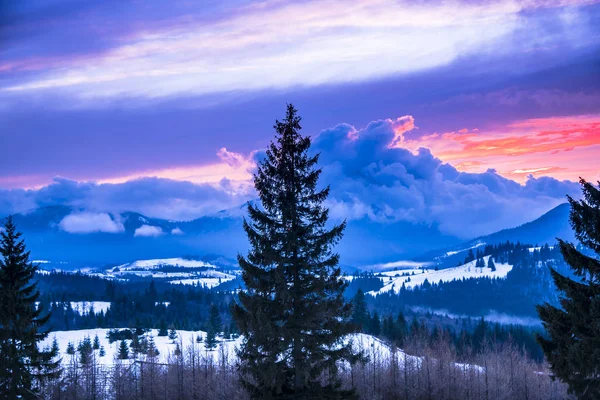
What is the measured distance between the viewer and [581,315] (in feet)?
81.2

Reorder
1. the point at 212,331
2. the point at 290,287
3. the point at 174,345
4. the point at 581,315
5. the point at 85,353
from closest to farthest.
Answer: the point at 581,315, the point at 290,287, the point at 85,353, the point at 212,331, the point at 174,345

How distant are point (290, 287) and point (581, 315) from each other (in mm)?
14253

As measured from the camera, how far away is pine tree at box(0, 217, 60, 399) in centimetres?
3984

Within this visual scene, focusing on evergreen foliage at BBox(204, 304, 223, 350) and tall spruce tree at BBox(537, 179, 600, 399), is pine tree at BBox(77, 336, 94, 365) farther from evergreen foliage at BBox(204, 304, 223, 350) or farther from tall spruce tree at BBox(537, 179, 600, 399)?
tall spruce tree at BBox(537, 179, 600, 399)

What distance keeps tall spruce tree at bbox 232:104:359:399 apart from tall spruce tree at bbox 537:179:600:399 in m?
10.6

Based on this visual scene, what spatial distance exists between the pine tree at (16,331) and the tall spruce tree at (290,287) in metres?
19.3

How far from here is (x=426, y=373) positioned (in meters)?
64.5

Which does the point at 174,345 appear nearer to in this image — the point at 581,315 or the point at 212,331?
the point at 212,331

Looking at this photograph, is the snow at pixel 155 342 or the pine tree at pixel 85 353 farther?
the snow at pixel 155 342

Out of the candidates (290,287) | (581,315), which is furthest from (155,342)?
(581,315)

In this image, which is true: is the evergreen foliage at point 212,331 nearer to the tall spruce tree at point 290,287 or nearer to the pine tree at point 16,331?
the pine tree at point 16,331

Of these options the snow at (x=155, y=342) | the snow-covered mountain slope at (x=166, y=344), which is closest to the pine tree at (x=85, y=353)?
the snow-covered mountain slope at (x=166, y=344)

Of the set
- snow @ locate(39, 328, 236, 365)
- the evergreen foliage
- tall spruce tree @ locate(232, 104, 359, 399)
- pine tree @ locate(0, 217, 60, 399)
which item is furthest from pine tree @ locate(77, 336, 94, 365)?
tall spruce tree @ locate(232, 104, 359, 399)

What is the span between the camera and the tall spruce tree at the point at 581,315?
2434 cm
